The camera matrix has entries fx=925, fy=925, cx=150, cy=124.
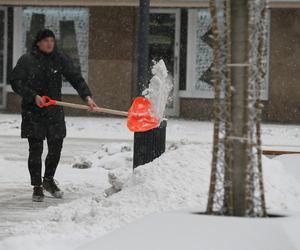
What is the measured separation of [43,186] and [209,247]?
585 centimetres

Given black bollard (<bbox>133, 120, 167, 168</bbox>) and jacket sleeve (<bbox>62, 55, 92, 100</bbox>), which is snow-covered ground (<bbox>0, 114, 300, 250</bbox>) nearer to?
black bollard (<bbox>133, 120, 167, 168</bbox>)

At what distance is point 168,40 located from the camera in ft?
80.5

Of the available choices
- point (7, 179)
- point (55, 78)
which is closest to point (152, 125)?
point (55, 78)

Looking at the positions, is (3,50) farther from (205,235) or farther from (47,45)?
(205,235)

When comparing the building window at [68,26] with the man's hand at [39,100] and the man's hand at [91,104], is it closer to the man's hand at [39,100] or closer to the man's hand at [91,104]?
the man's hand at [91,104]

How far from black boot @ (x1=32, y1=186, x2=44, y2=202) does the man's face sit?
137cm

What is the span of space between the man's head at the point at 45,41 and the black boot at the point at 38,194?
1371 millimetres

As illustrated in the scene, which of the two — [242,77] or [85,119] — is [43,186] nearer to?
[242,77]

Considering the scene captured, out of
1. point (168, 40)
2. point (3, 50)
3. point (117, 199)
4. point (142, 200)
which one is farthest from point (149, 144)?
point (3, 50)

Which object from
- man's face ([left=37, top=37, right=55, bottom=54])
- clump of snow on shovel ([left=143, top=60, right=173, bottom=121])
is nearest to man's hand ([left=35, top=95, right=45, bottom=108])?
man's face ([left=37, top=37, right=55, bottom=54])

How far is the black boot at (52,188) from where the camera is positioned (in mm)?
9312

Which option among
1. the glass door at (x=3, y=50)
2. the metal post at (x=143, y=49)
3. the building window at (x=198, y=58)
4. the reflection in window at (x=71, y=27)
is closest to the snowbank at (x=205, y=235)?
the metal post at (x=143, y=49)

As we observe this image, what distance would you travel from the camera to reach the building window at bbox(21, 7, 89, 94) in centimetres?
2472

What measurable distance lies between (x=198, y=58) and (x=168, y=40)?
3.06ft
